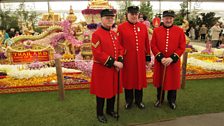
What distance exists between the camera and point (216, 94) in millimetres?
4535

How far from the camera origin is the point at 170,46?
3.60 m

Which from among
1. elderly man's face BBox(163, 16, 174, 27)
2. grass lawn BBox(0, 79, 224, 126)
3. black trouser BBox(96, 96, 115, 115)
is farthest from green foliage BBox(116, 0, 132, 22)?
black trouser BBox(96, 96, 115, 115)

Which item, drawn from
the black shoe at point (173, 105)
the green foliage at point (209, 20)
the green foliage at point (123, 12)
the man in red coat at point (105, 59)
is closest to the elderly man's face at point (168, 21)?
the man in red coat at point (105, 59)

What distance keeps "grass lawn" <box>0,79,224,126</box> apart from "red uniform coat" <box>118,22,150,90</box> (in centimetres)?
52

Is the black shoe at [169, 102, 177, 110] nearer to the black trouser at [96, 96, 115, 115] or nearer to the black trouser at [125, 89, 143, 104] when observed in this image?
the black trouser at [125, 89, 143, 104]

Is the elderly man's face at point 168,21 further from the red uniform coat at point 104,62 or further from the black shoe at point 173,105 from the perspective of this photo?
the black shoe at point 173,105

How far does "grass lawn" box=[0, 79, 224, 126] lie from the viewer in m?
3.50

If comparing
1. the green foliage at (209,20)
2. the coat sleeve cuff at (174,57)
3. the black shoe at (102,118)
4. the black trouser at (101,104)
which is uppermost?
the green foliage at (209,20)

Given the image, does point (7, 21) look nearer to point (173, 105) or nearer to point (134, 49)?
point (134, 49)

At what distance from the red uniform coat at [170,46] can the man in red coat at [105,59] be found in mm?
679

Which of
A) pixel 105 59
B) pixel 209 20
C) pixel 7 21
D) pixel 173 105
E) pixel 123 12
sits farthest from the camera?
pixel 7 21

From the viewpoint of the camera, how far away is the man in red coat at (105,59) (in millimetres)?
3102

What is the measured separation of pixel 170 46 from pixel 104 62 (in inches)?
45.9

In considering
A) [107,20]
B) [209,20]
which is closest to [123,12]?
A: [209,20]
